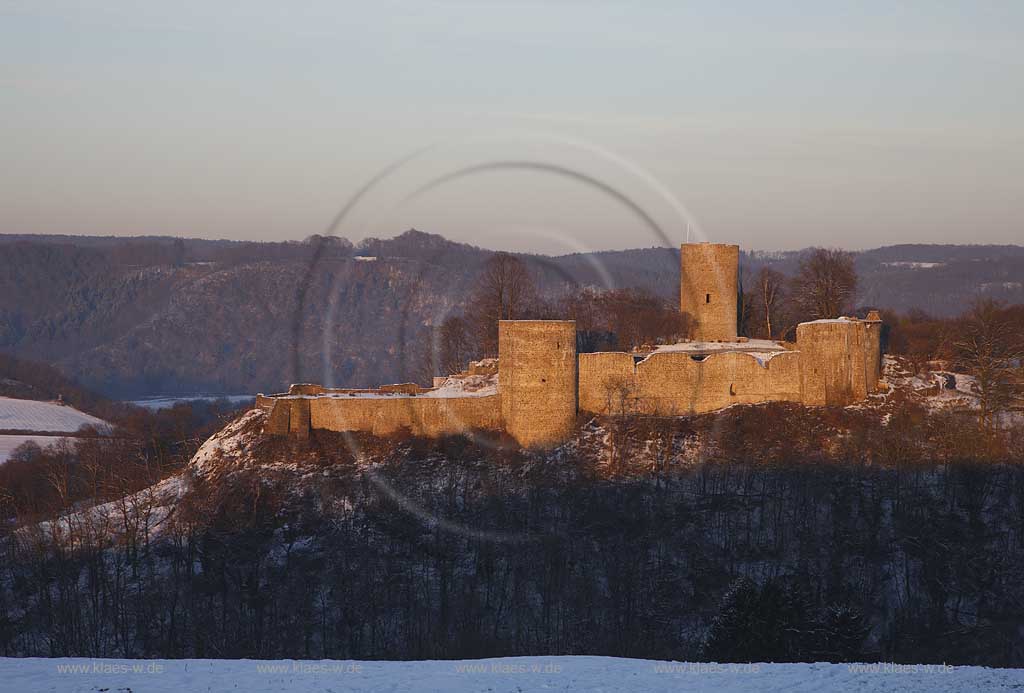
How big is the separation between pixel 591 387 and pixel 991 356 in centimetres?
1371

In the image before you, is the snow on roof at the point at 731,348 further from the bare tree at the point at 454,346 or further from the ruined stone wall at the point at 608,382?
the bare tree at the point at 454,346

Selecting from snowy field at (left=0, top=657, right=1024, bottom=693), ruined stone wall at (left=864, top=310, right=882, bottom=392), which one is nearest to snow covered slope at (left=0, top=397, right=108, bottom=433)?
ruined stone wall at (left=864, top=310, right=882, bottom=392)

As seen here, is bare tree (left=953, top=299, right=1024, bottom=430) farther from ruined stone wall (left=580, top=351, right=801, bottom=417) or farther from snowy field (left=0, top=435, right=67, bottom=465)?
snowy field (left=0, top=435, right=67, bottom=465)

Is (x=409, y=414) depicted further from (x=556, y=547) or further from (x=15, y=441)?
(x=15, y=441)

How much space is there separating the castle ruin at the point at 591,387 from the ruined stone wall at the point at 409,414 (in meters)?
0.03

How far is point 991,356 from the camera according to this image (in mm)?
46188

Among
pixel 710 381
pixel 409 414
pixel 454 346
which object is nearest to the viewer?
pixel 409 414

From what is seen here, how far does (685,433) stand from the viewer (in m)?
43.9

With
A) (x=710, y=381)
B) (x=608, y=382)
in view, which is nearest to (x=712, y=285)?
(x=710, y=381)

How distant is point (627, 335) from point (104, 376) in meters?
112

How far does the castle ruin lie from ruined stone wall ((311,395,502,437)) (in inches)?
1.3

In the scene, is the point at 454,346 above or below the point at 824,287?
below

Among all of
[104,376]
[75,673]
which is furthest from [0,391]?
[75,673]

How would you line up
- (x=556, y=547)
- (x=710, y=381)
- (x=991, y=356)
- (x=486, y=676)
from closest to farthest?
1. (x=486, y=676)
2. (x=556, y=547)
3. (x=710, y=381)
4. (x=991, y=356)
